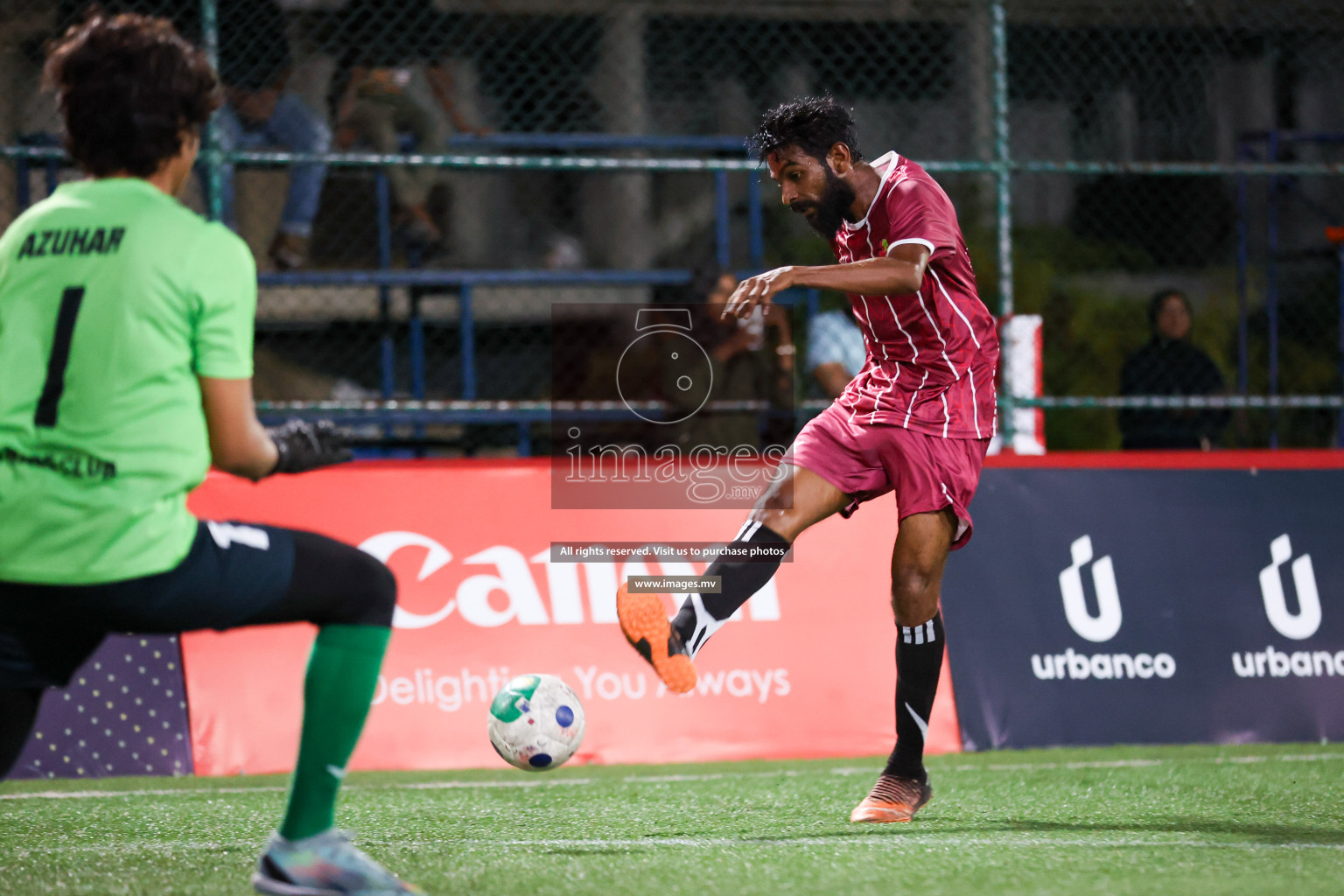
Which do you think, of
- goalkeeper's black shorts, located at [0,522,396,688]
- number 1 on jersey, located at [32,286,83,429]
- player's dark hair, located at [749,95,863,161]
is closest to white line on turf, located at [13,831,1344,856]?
goalkeeper's black shorts, located at [0,522,396,688]

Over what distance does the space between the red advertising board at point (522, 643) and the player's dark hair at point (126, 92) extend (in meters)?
3.36

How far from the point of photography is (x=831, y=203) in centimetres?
470

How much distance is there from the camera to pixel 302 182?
333 inches

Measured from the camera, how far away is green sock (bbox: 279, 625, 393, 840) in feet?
9.87

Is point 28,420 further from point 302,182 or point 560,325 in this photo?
point 560,325

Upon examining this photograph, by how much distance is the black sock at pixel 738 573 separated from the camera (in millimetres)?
4527

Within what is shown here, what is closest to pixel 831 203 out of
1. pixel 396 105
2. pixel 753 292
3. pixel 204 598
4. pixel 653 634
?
pixel 753 292

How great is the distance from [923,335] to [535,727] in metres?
1.67

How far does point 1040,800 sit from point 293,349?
7313 mm

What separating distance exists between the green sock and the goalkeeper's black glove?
0.33m

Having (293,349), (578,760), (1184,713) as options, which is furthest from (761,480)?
(293,349)

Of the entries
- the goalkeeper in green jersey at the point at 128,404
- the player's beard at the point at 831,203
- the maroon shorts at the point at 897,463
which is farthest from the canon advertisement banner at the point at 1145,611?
the goalkeeper in green jersey at the point at 128,404

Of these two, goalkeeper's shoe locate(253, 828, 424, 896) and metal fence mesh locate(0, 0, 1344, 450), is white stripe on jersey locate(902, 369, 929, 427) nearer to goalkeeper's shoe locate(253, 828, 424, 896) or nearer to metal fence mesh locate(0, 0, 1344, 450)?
goalkeeper's shoe locate(253, 828, 424, 896)

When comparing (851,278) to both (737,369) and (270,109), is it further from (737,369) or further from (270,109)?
(270,109)
